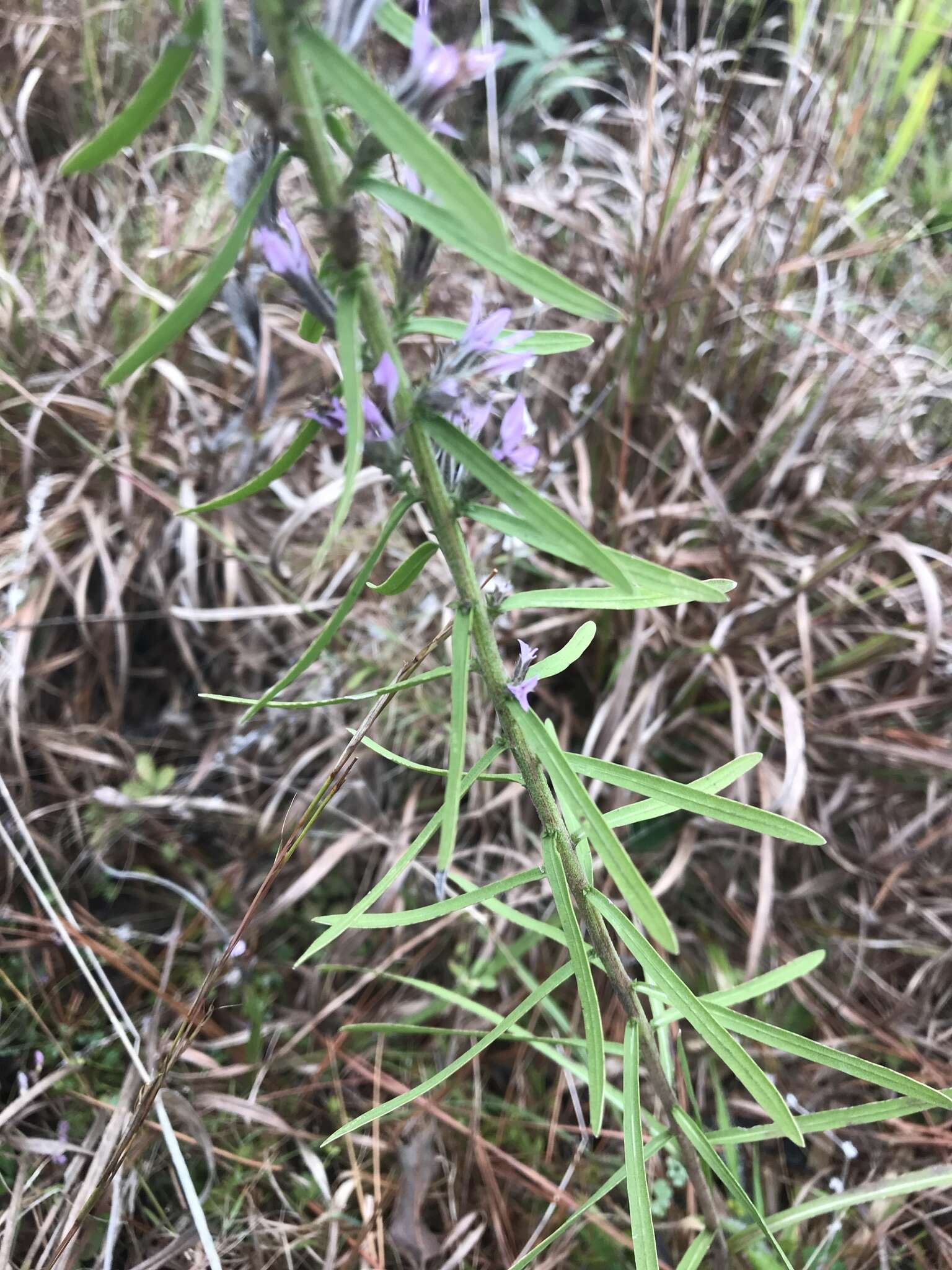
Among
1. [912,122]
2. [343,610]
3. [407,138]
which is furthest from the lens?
[912,122]

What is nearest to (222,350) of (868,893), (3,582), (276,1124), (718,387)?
(3,582)

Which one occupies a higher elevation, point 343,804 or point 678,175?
point 678,175

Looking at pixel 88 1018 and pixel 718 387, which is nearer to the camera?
pixel 88 1018

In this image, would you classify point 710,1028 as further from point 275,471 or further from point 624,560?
point 275,471

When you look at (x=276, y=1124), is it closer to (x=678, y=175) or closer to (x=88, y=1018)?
(x=88, y=1018)

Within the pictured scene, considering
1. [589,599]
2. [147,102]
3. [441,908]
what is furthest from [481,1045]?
[147,102]

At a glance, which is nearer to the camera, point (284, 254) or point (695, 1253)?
point (284, 254)

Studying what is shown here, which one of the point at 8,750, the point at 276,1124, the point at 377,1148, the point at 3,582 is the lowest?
the point at 377,1148
